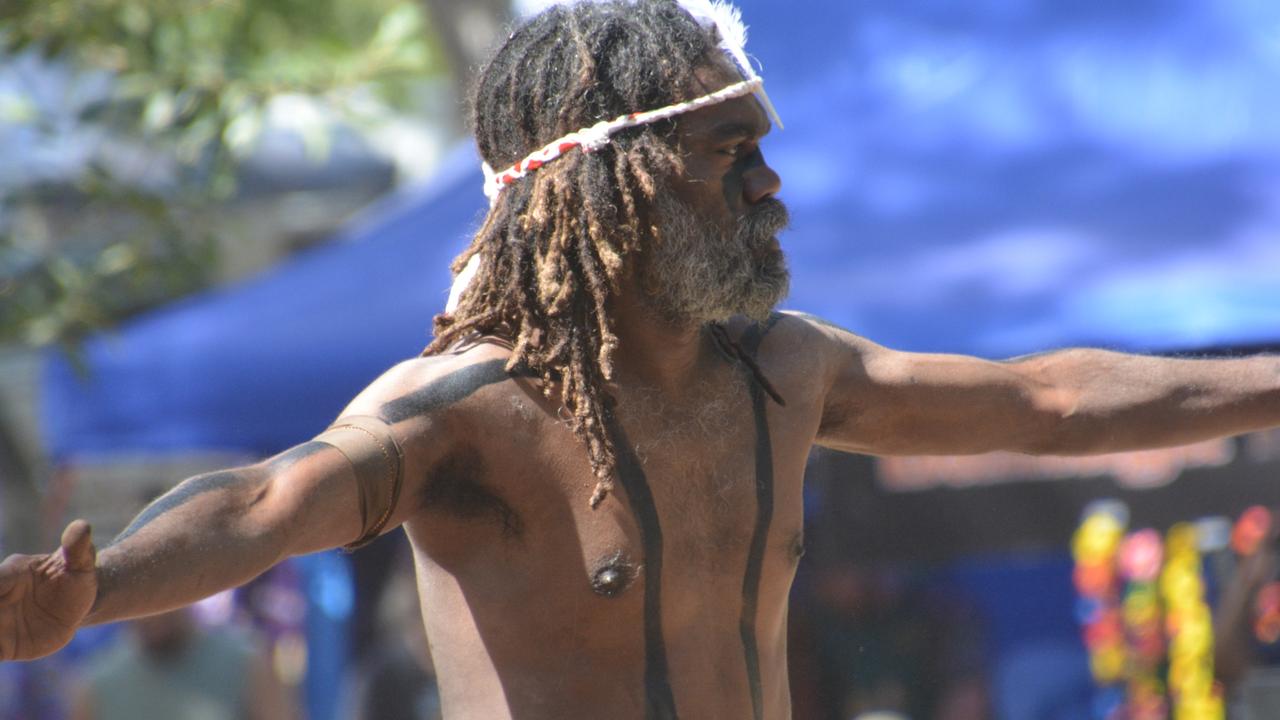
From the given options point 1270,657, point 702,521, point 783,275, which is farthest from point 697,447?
point 1270,657

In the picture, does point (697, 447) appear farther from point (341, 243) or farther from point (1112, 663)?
point (341, 243)

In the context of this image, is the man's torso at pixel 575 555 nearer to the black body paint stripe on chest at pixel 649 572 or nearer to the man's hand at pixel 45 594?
the black body paint stripe on chest at pixel 649 572

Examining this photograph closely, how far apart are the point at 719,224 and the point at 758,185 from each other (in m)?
0.09

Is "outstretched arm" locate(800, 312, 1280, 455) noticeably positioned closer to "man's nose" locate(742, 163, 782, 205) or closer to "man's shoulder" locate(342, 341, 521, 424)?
"man's nose" locate(742, 163, 782, 205)

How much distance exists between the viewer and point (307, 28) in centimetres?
945

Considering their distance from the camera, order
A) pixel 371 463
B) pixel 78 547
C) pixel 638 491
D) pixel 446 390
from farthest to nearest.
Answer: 1. pixel 638 491
2. pixel 446 390
3. pixel 371 463
4. pixel 78 547

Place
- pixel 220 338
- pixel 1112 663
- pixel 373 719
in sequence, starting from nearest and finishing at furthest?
pixel 1112 663 < pixel 220 338 < pixel 373 719

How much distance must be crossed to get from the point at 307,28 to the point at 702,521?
25.8 ft

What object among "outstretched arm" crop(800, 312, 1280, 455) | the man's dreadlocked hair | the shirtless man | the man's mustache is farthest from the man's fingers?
"outstretched arm" crop(800, 312, 1280, 455)

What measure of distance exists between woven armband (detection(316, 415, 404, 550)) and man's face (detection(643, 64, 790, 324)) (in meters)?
0.52

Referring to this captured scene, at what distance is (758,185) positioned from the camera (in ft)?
7.64

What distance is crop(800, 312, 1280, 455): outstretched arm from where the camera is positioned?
2564mm

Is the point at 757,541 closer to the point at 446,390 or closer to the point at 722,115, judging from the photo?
the point at 446,390

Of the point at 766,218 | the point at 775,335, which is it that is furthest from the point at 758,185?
the point at 775,335
